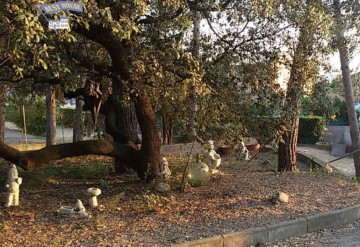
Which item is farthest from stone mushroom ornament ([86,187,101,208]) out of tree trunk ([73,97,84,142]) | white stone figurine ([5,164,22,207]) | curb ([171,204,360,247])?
tree trunk ([73,97,84,142])

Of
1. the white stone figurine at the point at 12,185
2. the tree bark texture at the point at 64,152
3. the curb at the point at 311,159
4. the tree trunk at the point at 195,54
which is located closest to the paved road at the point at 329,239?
the tree trunk at the point at 195,54

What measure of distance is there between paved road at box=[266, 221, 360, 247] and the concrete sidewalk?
782 cm

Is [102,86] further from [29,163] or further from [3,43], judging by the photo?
[3,43]

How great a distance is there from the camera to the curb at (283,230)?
5477 millimetres

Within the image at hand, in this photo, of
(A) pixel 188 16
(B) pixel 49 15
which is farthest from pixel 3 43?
(A) pixel 188 16

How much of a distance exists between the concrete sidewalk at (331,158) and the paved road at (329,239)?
7.82 m

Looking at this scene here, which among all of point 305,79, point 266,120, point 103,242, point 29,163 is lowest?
point 103,242

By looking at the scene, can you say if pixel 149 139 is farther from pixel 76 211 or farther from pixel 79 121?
pixel 79 121

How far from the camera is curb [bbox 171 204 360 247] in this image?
5477mm

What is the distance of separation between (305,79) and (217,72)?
1521 mm

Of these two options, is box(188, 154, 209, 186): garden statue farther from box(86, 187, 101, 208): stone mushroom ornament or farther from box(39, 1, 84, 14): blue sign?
box(39, 1, 84, 14): blue sign

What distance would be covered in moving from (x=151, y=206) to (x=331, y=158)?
48.5 ft

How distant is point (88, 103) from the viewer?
33.7 feet

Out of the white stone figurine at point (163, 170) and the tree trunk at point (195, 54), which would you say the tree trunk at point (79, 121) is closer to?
the white stone figurine at point (163, 170)
